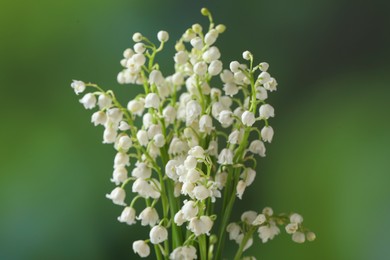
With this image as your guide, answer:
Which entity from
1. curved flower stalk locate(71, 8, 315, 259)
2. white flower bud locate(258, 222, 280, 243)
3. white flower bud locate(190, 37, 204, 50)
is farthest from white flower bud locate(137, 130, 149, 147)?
white flower bud locate(258, 222, 280, 243)

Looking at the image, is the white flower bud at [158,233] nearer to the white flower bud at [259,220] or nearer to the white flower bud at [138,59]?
the white flower bud at [259,220]

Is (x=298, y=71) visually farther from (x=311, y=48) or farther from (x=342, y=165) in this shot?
(x=342, y=165)

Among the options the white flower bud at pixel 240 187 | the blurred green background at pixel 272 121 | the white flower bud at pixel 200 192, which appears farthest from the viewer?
the blurred green background at pixel 272 121

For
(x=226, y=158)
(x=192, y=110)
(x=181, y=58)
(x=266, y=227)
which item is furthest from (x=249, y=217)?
(x=181, y=58)

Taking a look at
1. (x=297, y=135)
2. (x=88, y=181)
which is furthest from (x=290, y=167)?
(x=88, y=181)

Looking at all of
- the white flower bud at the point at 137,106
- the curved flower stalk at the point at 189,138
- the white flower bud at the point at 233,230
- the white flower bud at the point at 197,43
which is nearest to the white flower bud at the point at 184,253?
the curved flower stalk at the point at 189,138

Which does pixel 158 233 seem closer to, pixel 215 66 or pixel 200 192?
pixel 200 192
